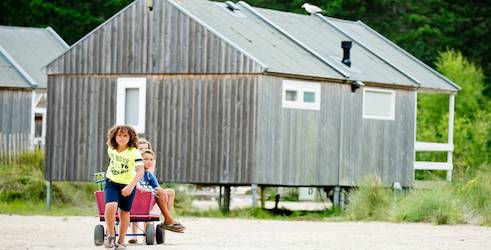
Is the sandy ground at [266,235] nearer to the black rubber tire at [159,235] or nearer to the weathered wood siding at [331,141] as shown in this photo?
the black rubber tire at [159,235]

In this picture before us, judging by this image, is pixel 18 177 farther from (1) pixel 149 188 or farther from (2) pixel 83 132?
(1) pixel 149 188

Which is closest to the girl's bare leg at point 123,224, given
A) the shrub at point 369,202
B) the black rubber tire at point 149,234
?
the black rubber tire at point 149,234

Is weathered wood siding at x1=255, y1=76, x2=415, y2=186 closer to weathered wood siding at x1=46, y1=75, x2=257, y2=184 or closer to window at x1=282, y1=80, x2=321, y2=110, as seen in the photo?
window at x1=282, y1=80, x2=321, y2=110

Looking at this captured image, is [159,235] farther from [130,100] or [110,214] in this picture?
[130,100]

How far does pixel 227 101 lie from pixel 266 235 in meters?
9.41

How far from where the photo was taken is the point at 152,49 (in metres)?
31.9

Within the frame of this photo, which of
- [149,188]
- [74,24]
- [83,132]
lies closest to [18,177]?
[83,132]

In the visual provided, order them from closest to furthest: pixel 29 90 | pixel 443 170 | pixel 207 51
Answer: pixel 207 51 < pixel 443 170 < pixel 29 90

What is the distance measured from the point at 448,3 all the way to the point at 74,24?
16247 mm

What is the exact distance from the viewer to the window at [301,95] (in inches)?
1211

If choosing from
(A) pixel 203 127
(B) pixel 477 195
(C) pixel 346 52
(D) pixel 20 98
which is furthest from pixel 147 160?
(D) pixel 20 98

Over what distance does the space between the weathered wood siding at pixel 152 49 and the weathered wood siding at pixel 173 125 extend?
0.26 meters

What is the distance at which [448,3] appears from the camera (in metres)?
58.4

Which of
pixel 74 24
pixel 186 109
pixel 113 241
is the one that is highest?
pixel 74 24
